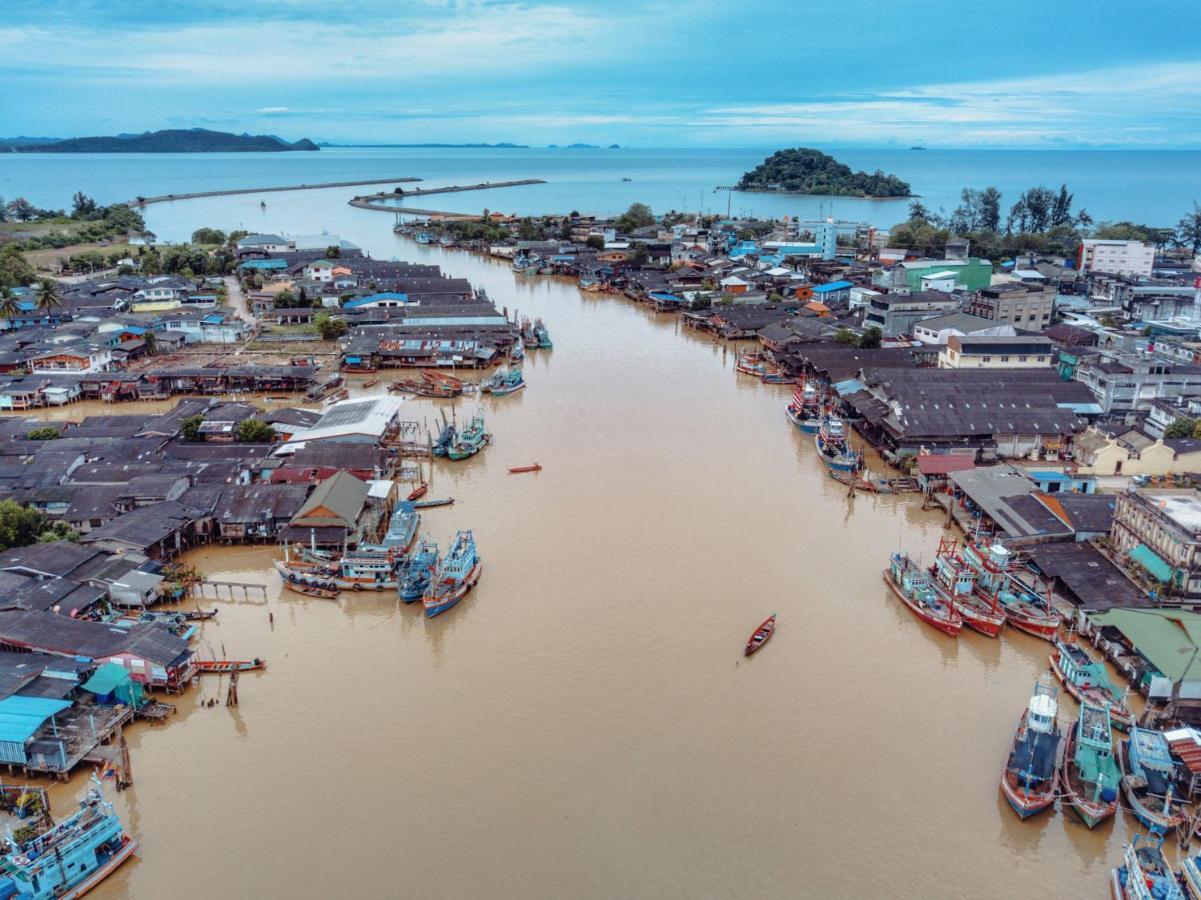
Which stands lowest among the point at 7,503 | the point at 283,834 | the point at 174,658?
the point at 283,834

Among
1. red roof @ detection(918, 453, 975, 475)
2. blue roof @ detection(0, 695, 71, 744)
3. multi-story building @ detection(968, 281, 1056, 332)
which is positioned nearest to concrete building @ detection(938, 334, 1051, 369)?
multi-story building @ detection(968, 281, 1056, 332)

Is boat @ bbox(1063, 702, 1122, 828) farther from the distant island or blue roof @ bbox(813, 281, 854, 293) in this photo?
the distant island

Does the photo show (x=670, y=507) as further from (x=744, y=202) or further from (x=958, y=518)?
(x=744, y=202)

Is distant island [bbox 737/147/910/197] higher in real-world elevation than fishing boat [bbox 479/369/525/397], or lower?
higher

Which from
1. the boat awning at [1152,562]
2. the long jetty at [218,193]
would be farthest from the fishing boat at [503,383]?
the long jetty at [218,193]

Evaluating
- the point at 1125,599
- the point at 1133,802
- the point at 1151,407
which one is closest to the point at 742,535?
the point at 1125,599

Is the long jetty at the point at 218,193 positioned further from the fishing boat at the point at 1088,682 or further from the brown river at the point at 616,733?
the fishing boat at the point at 1088,682
